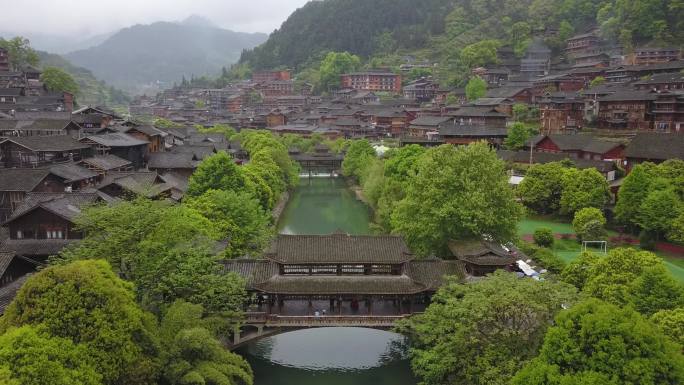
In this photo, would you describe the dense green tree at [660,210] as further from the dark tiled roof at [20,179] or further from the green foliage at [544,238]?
the dark tiled roof at [20,179]

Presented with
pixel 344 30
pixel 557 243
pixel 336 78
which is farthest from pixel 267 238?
pixel 344 30

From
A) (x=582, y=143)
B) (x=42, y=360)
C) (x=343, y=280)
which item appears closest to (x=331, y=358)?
(x=343, y=280)

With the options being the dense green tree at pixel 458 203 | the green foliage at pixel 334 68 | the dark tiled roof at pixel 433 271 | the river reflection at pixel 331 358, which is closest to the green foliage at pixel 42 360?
the river reflection at pixel 331 358

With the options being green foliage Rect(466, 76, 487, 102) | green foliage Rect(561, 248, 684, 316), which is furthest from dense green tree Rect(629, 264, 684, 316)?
green foliage Rect(466, 76, 487, 102)

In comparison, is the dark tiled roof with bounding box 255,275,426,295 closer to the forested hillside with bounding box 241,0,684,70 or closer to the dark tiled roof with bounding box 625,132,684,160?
the dark tiled roof with bounding box 625,132,684,160

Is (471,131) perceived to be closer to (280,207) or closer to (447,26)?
(280,207)

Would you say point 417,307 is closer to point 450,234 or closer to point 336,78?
point 450,234
